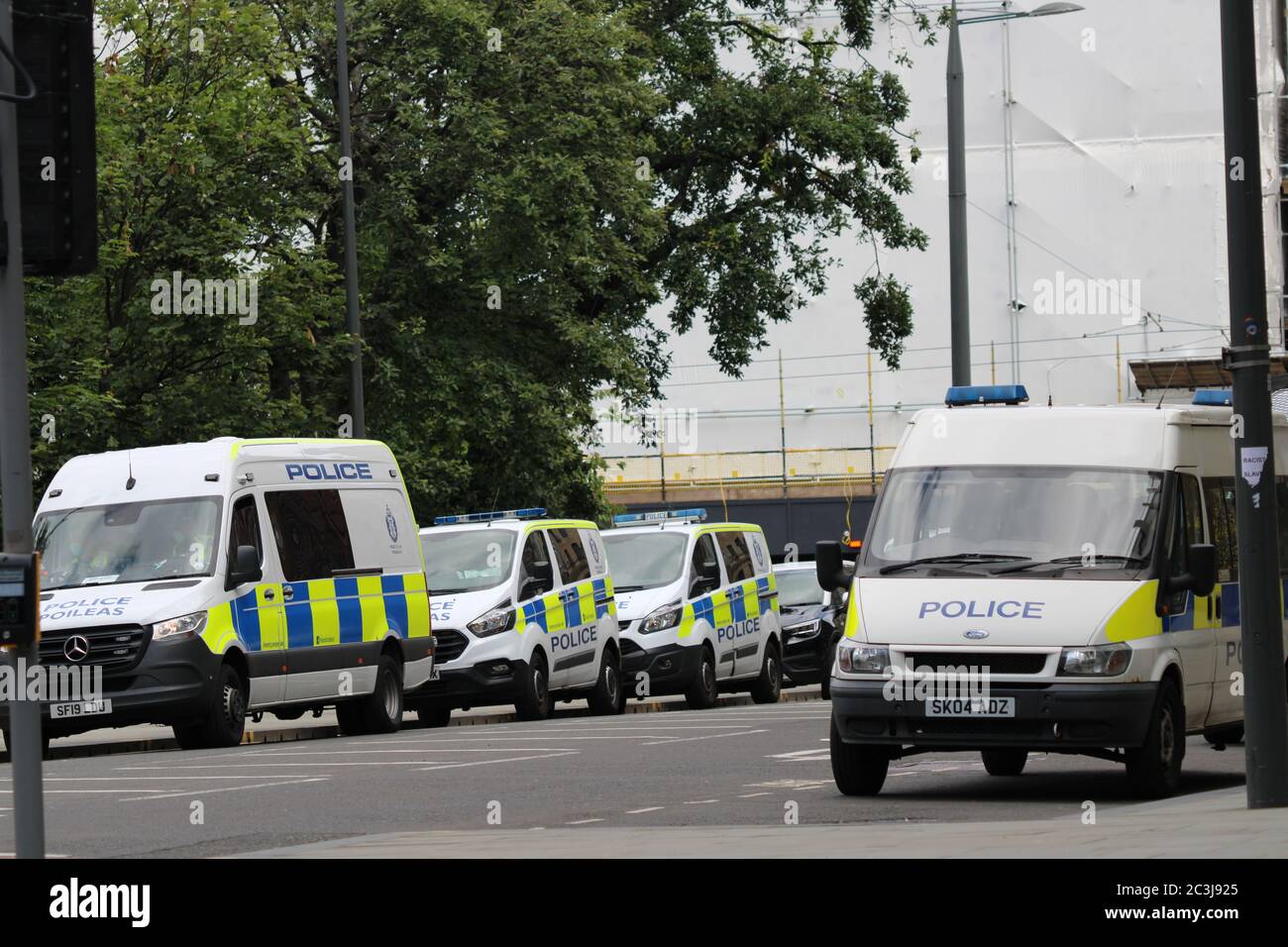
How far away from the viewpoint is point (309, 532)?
21.1 m

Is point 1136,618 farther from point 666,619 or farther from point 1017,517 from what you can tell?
point 666,619

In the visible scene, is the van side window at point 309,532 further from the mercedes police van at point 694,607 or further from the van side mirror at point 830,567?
the van side mirror at point 830,567

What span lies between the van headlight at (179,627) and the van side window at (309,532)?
150cm

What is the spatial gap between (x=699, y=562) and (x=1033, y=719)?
558 inches

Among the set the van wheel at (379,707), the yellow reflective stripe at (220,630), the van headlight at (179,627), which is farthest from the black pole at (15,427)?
the van wheel at (379,707)

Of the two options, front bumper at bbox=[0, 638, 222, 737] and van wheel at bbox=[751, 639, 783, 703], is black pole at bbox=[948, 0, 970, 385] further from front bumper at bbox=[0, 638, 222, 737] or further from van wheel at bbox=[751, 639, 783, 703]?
front bumper at bbox=[0, 638, 222, 737]

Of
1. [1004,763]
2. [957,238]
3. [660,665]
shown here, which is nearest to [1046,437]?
[1004,763]

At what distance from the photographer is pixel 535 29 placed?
1297 inches

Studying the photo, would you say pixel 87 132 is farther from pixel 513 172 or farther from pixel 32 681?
pixel 513 172

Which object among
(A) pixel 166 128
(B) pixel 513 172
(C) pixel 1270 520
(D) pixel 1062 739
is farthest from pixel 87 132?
(B) pixel 513 172

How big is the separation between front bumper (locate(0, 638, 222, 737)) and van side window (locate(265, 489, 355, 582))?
175cm

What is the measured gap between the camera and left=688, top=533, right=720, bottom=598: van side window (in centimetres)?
2661
